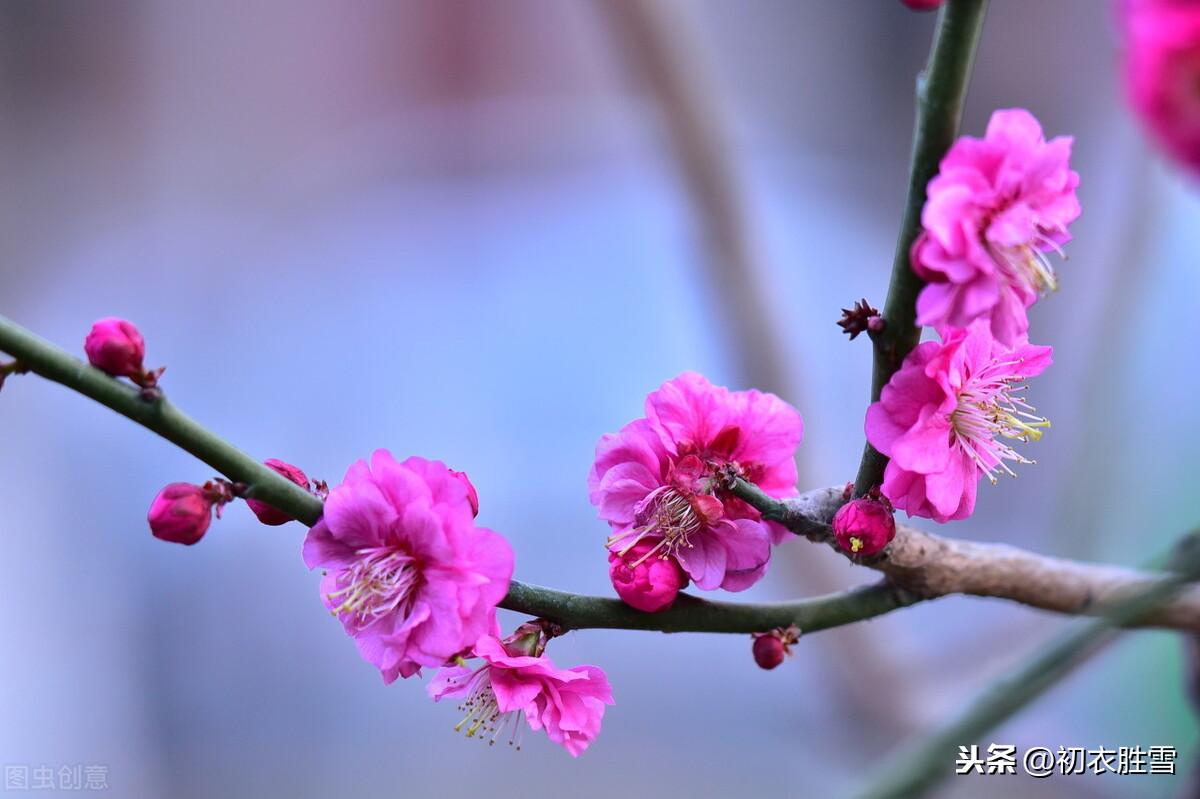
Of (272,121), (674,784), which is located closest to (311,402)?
(272,121)

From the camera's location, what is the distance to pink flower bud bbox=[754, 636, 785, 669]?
0.45 metres

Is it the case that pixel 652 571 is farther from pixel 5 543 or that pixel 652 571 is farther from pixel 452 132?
pixel 452 132

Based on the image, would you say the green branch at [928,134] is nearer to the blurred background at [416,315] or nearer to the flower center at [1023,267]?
the flower center at [1023,267]

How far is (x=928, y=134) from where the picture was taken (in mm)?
349

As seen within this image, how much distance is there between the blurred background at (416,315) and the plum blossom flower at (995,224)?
1.60 m

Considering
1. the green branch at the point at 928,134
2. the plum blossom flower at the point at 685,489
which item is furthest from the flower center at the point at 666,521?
the green branch at the point at 928,134

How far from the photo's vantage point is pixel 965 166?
→ 35 cm

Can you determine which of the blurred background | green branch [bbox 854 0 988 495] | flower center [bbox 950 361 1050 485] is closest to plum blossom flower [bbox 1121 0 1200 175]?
green branch [bbox 854 0 988 495]

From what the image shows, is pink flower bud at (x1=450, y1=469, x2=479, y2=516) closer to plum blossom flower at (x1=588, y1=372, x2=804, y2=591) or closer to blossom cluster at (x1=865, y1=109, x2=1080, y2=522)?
plum blossom flower at (x1=588, y1=372, x2=804, y2=591)

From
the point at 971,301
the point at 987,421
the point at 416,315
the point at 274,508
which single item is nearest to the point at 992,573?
the point at 987,421

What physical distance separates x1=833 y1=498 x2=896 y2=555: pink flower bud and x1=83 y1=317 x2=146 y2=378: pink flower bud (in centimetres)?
29

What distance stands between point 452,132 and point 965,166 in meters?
2.88

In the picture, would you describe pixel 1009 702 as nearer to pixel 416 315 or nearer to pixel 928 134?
pixel 928 134

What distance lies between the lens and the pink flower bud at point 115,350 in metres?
0.40
